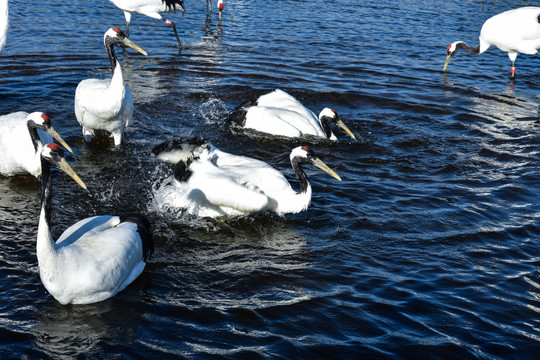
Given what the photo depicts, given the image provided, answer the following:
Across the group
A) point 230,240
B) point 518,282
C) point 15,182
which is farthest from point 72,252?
point 518,282

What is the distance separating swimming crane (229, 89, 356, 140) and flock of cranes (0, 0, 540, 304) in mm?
15

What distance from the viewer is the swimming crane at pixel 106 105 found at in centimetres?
847

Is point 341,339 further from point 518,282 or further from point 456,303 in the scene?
point 518,282

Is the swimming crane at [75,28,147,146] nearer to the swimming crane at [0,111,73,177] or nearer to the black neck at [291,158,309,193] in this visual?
the swimming crane at [0,111,73,177]

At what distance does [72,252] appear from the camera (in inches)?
205

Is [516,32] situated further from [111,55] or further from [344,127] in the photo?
[111,55]

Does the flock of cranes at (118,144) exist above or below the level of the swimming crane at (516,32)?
below

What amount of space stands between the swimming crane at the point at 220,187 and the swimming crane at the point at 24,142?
4.30 feet

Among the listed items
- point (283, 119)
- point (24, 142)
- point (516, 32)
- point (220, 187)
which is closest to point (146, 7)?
point (283, 119)

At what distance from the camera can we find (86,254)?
17.2 feet

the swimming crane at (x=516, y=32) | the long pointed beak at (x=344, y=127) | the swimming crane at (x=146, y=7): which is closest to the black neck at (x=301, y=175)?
the long pointed beak at (x=344, y=127)

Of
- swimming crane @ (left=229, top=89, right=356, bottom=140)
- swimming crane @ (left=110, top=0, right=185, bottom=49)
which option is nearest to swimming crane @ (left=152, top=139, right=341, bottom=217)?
swimming crane @ (left=229, top=89, right=356, bottom=140)

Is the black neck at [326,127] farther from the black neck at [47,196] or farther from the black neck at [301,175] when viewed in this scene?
the black neck at [47,196]

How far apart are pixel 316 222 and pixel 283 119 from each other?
2.91 m
